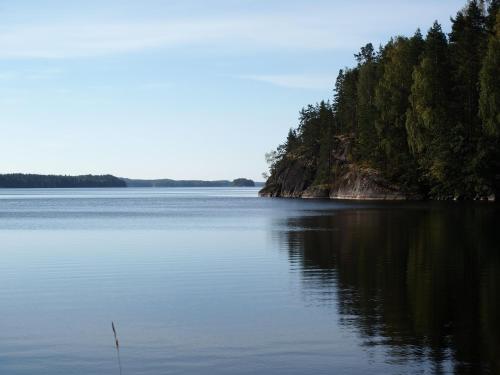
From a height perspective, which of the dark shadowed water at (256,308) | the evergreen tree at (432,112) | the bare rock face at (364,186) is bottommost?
the dark shadowed water at (256,308)

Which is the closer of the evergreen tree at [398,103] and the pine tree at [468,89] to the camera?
the pine tree at [468,89]

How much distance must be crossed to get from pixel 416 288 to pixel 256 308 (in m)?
5.70

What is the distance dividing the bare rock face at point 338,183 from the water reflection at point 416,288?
235ft

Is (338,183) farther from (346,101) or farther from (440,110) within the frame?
(440,110)

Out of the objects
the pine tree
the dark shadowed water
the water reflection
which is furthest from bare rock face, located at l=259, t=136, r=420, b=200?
the dark shadowed water

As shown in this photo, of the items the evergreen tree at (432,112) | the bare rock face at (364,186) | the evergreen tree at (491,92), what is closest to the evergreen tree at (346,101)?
the bare rock face at (364,186)

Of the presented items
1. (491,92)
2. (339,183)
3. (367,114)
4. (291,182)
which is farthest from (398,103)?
(291,182)

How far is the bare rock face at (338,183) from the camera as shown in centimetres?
11819

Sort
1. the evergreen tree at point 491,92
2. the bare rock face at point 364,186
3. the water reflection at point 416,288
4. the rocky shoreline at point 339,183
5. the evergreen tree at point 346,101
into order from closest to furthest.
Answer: the water reflection at point 416,288, the evergreen tree at point 491,92, the bare rock face at point 364,186, the rocky shoreline at point 339,183, the evergreen tree at point 346,101

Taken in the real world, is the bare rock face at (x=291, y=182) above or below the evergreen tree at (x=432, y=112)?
below

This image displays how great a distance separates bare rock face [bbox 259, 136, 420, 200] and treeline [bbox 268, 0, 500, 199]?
2.32m

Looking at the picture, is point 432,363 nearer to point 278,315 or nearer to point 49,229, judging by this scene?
point 278,315

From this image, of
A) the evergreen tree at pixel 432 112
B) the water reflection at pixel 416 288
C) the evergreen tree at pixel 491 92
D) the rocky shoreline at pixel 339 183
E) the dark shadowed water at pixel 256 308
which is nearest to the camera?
the dark shadowed water at pixel 256 308

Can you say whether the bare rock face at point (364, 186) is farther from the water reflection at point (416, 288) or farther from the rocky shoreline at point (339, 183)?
the water reflection at point (416, 288)
